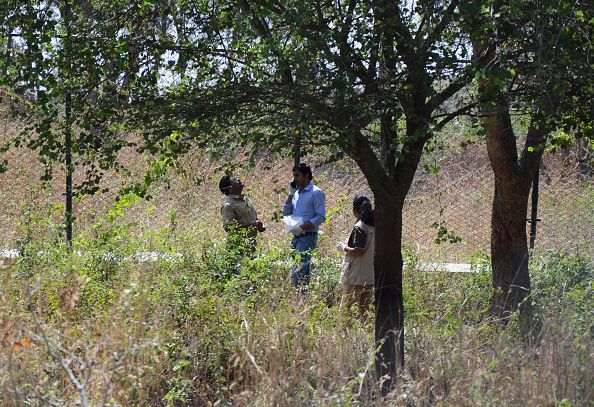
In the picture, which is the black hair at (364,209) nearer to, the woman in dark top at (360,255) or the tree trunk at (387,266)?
the woman in dark top at (360,255)

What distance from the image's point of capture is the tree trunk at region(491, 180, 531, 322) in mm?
7949

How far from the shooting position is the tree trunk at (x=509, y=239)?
7949 mm

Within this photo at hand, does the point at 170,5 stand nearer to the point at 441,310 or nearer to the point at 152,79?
the point at 152,79

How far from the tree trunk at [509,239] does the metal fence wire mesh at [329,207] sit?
6.68 ft

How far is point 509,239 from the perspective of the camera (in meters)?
8.14

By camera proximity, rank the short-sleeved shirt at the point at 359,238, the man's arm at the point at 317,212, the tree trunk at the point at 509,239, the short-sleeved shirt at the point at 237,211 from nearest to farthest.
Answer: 1. the tree trunk at the point at 509,239
2. the short-sleeved shirt at the point at 359,238
3. the man's arm at the point at 317,212
4. the short-sleeved shirt at the point at 237,211

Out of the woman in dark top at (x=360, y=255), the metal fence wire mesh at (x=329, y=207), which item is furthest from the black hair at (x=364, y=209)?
the metal fence wire mesh at (x=329, y=207)

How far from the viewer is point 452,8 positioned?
5285 millimetres

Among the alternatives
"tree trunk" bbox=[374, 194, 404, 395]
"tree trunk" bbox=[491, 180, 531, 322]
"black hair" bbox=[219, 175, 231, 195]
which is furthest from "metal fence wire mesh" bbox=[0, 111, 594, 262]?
"tree trunk" bbox=[374, 194, 404, 395]

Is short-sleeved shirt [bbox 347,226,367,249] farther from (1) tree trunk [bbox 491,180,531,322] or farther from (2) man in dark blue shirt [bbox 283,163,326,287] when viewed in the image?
(1) tree trunk [bbox 491,180,531,322]

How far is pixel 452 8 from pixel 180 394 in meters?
2.86

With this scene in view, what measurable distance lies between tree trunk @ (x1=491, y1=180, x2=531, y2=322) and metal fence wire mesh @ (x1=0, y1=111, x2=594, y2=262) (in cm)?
204

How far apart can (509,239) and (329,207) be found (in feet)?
18.7

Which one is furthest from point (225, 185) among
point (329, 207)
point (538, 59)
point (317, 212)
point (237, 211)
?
point (538, 59)
